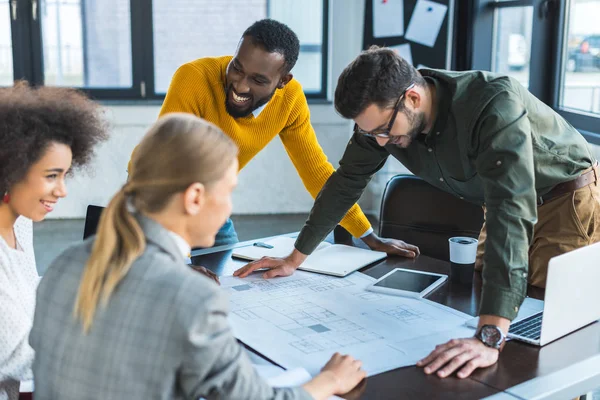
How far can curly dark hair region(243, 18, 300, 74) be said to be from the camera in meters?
2.14

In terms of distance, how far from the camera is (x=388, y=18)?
471 centimetres

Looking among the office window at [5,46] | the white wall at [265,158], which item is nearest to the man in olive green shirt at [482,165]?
the white wall at [265,158]

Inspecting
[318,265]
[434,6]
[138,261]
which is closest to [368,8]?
[434,6]

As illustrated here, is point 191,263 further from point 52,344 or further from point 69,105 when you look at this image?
→ point 52,344

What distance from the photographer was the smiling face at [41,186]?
1456mm

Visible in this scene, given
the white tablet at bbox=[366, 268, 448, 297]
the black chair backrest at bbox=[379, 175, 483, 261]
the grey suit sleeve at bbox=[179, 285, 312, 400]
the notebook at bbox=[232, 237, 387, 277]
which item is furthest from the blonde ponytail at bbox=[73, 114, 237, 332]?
the black chair backrest at bbox=[379, 175, 483, 261]

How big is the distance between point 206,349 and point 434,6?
12.6 feet

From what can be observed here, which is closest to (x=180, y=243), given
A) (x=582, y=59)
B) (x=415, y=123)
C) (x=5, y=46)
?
(x=415, y=123)

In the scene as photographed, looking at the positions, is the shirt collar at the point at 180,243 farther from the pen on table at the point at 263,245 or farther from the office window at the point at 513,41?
the office window at the point at 513,41

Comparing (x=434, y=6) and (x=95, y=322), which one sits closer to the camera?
(x=95, y=322)

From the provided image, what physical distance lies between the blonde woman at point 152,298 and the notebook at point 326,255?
2.99ft

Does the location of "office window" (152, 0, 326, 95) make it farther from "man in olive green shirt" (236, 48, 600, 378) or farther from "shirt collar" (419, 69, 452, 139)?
"shirt collar" (419, 69, 452, 139)

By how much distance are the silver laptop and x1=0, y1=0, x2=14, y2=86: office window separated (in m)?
4.54

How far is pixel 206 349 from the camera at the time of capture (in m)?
0.94
